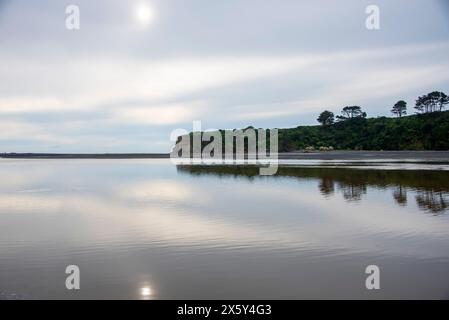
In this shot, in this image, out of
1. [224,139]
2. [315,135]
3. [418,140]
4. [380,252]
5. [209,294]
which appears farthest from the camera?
[224,139]

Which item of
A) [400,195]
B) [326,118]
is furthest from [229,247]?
[326,118]

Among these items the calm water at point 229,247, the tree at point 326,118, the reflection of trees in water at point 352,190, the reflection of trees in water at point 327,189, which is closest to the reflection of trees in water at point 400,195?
the calm water at point 229,247

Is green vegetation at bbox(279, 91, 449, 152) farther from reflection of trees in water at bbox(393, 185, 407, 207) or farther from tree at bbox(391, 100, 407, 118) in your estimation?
reflection of trees in water at bbox(393, 185, 407, 207)

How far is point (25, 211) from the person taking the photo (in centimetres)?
2166

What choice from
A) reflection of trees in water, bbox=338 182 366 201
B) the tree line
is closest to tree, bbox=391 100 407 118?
the tree line

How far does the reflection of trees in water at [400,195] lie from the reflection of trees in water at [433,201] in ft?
2.28

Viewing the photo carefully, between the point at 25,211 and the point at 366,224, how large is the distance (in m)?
16.3

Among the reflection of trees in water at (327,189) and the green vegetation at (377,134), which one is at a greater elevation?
the green vegetation at (377,134)

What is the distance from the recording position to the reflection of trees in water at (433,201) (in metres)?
20.1

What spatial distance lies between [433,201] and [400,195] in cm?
307

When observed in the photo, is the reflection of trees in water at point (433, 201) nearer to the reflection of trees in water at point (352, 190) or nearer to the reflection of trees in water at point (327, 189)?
the reflection of trees in water at point (352, 190)
